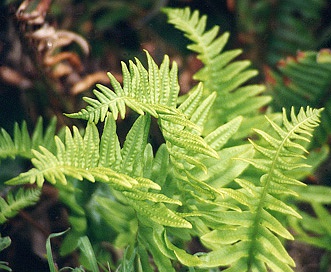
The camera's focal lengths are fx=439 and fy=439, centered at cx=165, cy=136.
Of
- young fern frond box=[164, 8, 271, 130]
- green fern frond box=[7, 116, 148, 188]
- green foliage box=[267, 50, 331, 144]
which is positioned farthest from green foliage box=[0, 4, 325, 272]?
green foliage box=[267, 50, 331, 144]

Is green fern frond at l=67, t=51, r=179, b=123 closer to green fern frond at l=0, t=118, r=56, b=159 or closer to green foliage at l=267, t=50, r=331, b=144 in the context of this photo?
green fern frond at l=0, t=118, r=56, b=159

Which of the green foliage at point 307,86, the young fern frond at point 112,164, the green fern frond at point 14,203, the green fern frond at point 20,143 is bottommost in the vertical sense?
the green fern frond at point 14,203

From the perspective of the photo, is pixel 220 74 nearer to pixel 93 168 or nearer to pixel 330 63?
pixel 330 63

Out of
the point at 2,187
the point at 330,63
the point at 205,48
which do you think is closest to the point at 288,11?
the point at 330,63

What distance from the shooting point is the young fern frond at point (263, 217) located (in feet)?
3.12

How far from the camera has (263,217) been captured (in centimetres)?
100

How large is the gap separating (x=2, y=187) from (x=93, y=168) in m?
0.77

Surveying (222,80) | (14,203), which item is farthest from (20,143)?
(222,80)

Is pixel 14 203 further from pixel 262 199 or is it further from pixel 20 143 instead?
pixel 262 199

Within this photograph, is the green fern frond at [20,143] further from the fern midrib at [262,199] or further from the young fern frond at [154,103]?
the fern midrib at [262,199]

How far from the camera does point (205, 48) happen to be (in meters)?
1.36

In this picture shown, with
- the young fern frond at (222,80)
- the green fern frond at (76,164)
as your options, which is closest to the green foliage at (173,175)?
the green fern frond at (76,164)

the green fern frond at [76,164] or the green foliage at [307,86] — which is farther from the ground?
the green foliage at [307,86]

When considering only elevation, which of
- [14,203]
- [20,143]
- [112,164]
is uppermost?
[112,164]
